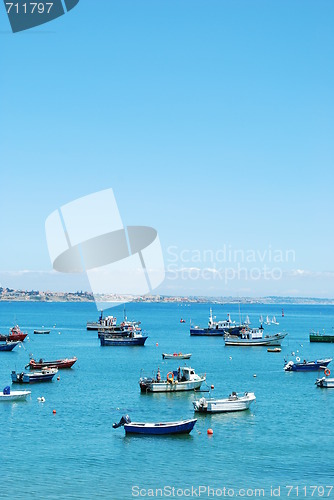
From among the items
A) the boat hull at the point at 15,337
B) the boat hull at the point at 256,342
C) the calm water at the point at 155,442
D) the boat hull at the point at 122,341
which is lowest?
the calm water at the point at 155,442

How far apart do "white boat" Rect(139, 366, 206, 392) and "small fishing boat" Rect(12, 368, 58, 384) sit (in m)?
13.4

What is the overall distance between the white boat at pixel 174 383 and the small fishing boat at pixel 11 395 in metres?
12.0

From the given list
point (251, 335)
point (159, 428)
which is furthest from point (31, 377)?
point (251, 335)

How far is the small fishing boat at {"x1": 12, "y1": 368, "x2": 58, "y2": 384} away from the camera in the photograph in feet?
238

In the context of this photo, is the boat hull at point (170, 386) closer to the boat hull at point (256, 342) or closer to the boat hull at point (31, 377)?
the boat hull at point (31, 377)

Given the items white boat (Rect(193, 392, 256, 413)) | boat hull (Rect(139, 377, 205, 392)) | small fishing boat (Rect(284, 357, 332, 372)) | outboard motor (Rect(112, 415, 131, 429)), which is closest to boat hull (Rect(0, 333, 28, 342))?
small fishing boat (Rect(284, 357, 332, 372))

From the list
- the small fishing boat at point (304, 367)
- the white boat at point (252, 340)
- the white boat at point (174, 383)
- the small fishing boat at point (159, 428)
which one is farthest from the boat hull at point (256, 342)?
the small fishing boat at point (159, 428)

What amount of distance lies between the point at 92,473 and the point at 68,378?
135ft

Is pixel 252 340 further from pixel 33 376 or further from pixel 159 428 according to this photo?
pixel 159 428

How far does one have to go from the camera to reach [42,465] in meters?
40.2

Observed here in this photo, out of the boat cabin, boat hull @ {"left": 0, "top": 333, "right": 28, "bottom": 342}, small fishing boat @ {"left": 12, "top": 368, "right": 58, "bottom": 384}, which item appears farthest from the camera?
boat hull @ {"left": 0, "top": 333, "right": 28, "bottom": 342}

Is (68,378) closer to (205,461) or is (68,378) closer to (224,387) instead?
(224,387)

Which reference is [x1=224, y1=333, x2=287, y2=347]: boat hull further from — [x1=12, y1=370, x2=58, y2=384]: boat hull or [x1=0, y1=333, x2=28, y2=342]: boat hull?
[x1=12, y1=370, x2=58, y2=384]: boat hull

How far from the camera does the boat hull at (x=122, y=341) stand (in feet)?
415
